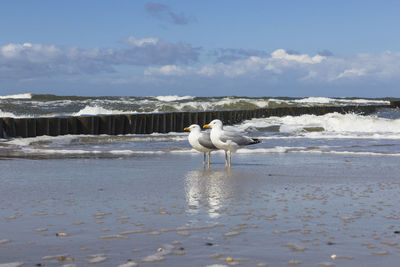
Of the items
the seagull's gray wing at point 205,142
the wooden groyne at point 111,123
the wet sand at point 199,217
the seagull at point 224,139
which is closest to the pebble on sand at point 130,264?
the wet sand at point 199,217

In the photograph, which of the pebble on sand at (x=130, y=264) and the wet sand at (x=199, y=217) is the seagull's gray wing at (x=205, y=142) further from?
the pebble on sand at (x=130, y=264)

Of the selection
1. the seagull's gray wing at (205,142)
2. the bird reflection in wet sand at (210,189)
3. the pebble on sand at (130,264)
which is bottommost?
the bird reflection in wet sand at (210,189)

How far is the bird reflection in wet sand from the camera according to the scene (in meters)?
5.59

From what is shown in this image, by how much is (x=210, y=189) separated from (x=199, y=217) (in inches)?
73.6

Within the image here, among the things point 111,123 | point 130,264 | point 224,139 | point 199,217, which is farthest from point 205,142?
point 111,123

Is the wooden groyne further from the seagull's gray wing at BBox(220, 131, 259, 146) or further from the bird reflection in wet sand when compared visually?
the bird reflection in wet sand

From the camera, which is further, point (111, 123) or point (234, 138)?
point (111, 123)

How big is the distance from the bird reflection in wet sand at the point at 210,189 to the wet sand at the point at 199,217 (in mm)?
11

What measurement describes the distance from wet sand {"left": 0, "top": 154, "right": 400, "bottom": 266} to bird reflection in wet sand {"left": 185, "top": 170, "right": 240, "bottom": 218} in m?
0.01

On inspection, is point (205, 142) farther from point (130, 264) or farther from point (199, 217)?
point (130, 264)

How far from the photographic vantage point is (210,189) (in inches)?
270

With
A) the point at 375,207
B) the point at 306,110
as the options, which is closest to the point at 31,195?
the point at 375,207

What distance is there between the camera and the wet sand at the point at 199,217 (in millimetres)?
3748

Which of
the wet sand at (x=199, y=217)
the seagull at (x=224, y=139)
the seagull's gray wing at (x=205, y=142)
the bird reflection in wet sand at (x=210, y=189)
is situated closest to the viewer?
the wet sand at (x=199, y=217)
